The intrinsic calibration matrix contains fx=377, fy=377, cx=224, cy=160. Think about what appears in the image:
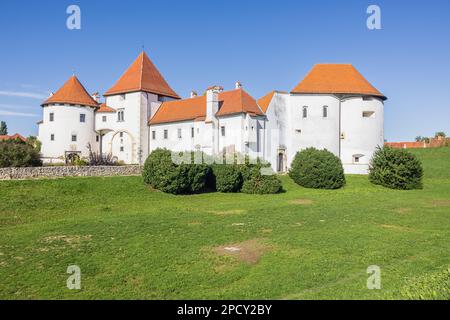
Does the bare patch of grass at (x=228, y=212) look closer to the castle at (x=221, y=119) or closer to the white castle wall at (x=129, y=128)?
the castle at (x=221, y=119)

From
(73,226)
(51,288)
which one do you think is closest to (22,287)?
(51,288)

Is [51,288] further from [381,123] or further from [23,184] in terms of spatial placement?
[381,123]

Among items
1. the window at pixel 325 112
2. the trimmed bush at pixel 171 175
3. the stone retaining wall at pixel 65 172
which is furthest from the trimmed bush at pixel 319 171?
the stone retaining wall at pixel 65 172

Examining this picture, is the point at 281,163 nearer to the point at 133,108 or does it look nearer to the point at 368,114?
the point at 368,114

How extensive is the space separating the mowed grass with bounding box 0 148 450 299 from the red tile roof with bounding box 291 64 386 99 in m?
19.6

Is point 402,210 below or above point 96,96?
below

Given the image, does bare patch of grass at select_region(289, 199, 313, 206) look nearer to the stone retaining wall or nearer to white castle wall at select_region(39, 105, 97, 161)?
the stone retaining wall

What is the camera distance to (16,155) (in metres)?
26.8

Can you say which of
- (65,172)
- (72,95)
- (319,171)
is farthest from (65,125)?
(319,171)

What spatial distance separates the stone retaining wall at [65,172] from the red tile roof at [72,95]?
17.4 m

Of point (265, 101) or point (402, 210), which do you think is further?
point (265, 101)

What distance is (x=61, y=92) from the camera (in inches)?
1754

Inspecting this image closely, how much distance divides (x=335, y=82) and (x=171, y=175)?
23.8 meters

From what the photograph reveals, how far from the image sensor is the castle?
37969mm
